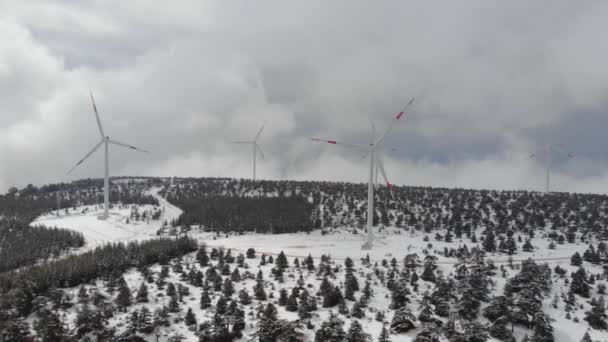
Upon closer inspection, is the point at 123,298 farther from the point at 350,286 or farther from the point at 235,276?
the point at 350,286

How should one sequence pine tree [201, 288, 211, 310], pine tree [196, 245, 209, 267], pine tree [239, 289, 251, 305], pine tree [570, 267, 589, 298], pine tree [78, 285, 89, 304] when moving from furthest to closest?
pine tree [196, 245, 209, 267] < pine tree [570, 267, 589, 298] < pine tree [239, 289, 251, 305] < pine tree [201, 288, 211, 310] < pine tree [78, 285, 89, 304]

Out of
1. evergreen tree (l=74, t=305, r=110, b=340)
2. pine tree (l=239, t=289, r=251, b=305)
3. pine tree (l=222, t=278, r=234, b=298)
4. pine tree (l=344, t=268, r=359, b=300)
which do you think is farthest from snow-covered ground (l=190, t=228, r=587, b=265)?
evergreen tree (l=74, t=305, r=110, b=340)

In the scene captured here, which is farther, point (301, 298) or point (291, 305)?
point (301, 298)

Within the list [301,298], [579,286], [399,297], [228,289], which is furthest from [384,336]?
[579,286]

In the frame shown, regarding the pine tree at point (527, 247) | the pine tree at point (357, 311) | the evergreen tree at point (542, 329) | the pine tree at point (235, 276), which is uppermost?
the pine tree at point (527, 247)

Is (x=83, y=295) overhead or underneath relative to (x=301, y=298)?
overhead

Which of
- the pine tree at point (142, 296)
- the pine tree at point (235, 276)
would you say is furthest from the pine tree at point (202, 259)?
the pine tree at point (142, 296)

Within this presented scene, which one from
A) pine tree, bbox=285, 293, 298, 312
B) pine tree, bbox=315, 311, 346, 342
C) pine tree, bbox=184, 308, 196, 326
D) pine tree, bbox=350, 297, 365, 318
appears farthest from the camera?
pine tree, bbox=285, 293, 298, 312

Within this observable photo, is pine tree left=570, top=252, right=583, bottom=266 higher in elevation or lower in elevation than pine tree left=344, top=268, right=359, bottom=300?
higher

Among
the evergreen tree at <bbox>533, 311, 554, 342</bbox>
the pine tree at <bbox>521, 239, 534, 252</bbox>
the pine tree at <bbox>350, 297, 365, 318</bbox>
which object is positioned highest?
the pine tree at <bbox>521, 239, 534, 252</bbox>

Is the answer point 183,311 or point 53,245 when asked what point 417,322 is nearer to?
point 183,311

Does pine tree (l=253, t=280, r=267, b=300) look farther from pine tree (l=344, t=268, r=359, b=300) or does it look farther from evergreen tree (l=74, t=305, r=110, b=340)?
evergreen tree (l=74, t=305, r=110, b=340)

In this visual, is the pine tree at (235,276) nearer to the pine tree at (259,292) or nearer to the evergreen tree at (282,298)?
the pine tree at (259,292)
